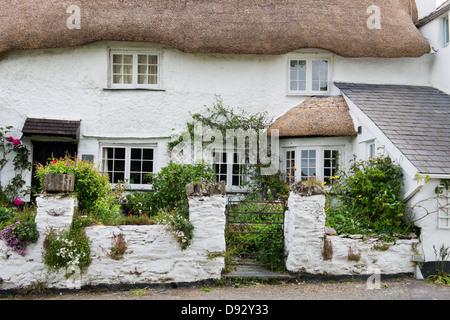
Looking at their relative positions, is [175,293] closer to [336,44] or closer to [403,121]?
[403,121]

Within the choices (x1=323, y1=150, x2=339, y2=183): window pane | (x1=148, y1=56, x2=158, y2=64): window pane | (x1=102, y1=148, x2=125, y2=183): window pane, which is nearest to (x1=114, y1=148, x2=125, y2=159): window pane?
(x1=102, y1=148, x2=125, y2=183): window pane

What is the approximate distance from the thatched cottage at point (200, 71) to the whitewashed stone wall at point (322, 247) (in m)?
3.36

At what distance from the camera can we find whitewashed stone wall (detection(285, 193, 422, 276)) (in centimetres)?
634

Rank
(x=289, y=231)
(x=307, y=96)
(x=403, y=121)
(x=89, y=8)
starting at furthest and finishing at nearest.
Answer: (x=307, y=96) < (x=89, y=8) < (x=403, y=121) < (x=289, y=231)

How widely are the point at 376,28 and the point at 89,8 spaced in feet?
23.3

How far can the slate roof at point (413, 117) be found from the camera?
714 centimetres

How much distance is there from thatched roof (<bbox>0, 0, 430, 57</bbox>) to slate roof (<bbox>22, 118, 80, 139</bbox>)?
179 cm

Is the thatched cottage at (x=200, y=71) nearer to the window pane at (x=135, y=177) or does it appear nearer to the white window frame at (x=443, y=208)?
the window pane at (x=135, y=177)

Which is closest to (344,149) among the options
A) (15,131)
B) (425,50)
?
(425,50)

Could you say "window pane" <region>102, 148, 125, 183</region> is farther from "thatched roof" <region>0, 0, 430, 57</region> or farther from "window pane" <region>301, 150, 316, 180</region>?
"window pane" <region>301, 150, 316, 180</region>

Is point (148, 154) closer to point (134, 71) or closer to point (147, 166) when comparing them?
point (147, 166)

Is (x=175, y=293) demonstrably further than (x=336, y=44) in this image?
No

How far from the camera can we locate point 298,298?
221 inches

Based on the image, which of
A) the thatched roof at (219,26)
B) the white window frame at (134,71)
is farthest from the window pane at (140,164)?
the thatched roof at (219,26)
